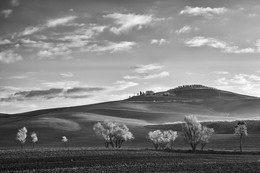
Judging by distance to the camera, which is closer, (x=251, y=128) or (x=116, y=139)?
(x=116, y=139)

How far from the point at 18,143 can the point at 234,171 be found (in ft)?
354

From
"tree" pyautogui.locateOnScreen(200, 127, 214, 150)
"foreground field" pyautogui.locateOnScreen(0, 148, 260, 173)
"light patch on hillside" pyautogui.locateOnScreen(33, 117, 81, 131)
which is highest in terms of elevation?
"light patch on hillside" pyautogui.locateOnScreen(33, 117, 81, 131)

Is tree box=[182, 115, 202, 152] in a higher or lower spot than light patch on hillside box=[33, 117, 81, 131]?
lower

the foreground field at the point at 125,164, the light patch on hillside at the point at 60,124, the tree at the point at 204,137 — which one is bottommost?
the foreground field at the point at 125,164

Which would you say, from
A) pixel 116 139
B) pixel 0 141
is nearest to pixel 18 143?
pixel 0 141

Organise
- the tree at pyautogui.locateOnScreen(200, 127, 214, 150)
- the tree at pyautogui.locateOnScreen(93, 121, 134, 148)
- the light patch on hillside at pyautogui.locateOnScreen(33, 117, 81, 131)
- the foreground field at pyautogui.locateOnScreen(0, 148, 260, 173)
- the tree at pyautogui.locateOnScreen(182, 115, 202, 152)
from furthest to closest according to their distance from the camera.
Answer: the light patch on hillside at pyautogui.locateOnScreen(33, 117, 81, 131)
the tree at pyautogui.locateOnScreen(93, 121, 134, 148)
the tree at pyautogui.locateOnScreen(182, 115, 202, 152)
the tree at pyautogui.locateOnScreen(200, 127, 214, 150)
the foreground field at pyautogui.locateOnScreen(0, 148, 260, 173)

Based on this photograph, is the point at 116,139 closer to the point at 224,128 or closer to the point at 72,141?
the point at 72,141

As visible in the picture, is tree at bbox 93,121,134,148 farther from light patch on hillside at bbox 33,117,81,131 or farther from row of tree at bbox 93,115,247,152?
light patch on hillside at bbox 33,117,81,131

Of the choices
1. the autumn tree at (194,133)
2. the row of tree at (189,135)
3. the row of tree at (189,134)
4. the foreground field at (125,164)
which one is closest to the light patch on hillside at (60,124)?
the row of tree at (189,135)

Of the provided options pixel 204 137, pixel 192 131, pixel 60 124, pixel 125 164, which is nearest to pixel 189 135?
pixel 192 131

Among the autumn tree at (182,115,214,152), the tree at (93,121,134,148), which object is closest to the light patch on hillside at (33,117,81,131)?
the tree at (93,121,134,148)

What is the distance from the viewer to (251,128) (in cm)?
12750

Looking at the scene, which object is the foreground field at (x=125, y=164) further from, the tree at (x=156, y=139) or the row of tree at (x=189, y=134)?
the tree at (x=156, y=139)

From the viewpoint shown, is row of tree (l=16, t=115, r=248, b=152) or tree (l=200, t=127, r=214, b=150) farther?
row of tree (l=16, t=115, r=248, b=152)
